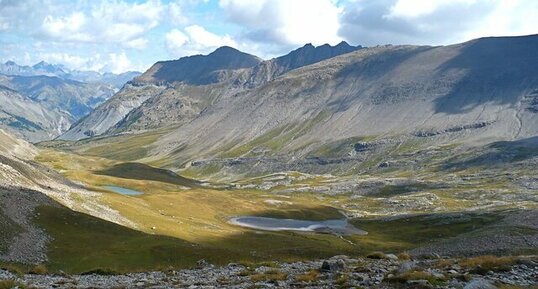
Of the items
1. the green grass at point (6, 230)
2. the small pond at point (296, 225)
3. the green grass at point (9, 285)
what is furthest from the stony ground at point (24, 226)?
the small pond at point (296, 225)

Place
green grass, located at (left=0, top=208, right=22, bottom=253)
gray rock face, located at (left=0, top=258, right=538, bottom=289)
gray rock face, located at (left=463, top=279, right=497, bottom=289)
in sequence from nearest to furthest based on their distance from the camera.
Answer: gray rock face, located at (left=463, top=279, right=497, bottom=289) → gray rock face, located at (left=0, top=258, right=538, bottom=289) → green grass, located at (left=0, top=208, right=22, bottom=253)

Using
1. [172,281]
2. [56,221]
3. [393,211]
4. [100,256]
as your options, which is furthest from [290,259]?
[393,211]

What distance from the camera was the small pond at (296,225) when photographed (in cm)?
13912

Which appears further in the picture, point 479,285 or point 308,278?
point 308,278

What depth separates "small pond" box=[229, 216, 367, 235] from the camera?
456 ft

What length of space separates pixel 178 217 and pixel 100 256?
194 ft

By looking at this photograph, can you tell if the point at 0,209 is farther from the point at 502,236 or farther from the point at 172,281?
the point at 502,236

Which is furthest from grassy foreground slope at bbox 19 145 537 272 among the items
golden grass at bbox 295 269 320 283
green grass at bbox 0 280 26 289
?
golden grass at bbox 295 269 320 283

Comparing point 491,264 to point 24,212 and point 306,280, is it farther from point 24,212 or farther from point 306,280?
point 24,212

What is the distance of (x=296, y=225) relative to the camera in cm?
15450

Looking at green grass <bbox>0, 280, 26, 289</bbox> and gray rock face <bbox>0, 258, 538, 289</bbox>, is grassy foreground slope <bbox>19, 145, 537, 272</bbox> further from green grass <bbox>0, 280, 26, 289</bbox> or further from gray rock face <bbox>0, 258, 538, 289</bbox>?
green grass <bbox>0, 280, 26, 289</bbox>

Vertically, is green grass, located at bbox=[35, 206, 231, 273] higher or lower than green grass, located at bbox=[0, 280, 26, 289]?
lower

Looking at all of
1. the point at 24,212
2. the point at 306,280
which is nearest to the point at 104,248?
A: the point at 24,212

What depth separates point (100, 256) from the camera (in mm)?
59562
